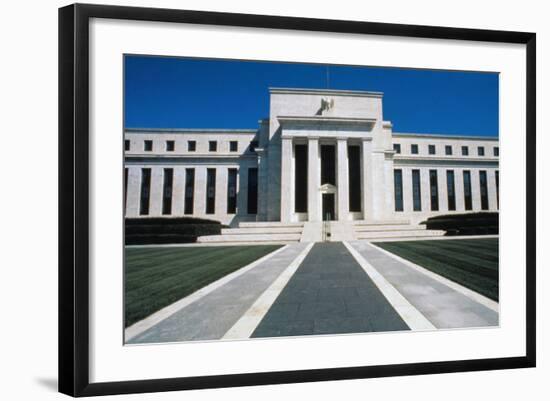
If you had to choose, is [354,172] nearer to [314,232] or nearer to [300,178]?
[300,178]

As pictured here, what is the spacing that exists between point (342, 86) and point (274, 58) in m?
1.60

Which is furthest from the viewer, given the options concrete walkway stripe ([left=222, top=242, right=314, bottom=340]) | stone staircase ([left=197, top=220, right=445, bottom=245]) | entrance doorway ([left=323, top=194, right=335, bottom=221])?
entrance doorway ([left=323, top=194, right=335, bottom=221])

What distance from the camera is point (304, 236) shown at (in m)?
12.1

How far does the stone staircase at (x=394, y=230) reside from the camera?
30.0 ft

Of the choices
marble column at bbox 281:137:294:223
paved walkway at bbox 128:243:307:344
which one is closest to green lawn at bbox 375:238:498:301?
paved walkway at bbox 128:243:307:344

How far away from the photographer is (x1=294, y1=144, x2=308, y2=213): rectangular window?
62.1 ft

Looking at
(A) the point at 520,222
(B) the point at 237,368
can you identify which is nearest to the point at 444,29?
(A) the point at 520,222

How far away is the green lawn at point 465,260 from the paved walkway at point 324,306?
0.32 m

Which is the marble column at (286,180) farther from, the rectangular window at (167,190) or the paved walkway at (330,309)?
the paved walkway at (330,309)

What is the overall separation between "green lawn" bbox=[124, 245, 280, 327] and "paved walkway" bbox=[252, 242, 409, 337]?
1.68 metres

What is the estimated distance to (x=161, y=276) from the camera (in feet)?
18.2

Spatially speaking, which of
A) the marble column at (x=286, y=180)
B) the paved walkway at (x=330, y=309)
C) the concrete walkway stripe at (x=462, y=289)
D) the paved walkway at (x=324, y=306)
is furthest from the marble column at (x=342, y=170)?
the paved walkway at (x=330, y=309)

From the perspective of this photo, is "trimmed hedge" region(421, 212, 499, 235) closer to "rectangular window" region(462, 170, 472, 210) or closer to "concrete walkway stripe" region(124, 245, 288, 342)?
"rectangular window" region(462, 170, 472, 210)

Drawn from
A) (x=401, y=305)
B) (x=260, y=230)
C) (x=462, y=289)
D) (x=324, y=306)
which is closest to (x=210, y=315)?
(x=324, y=306)
